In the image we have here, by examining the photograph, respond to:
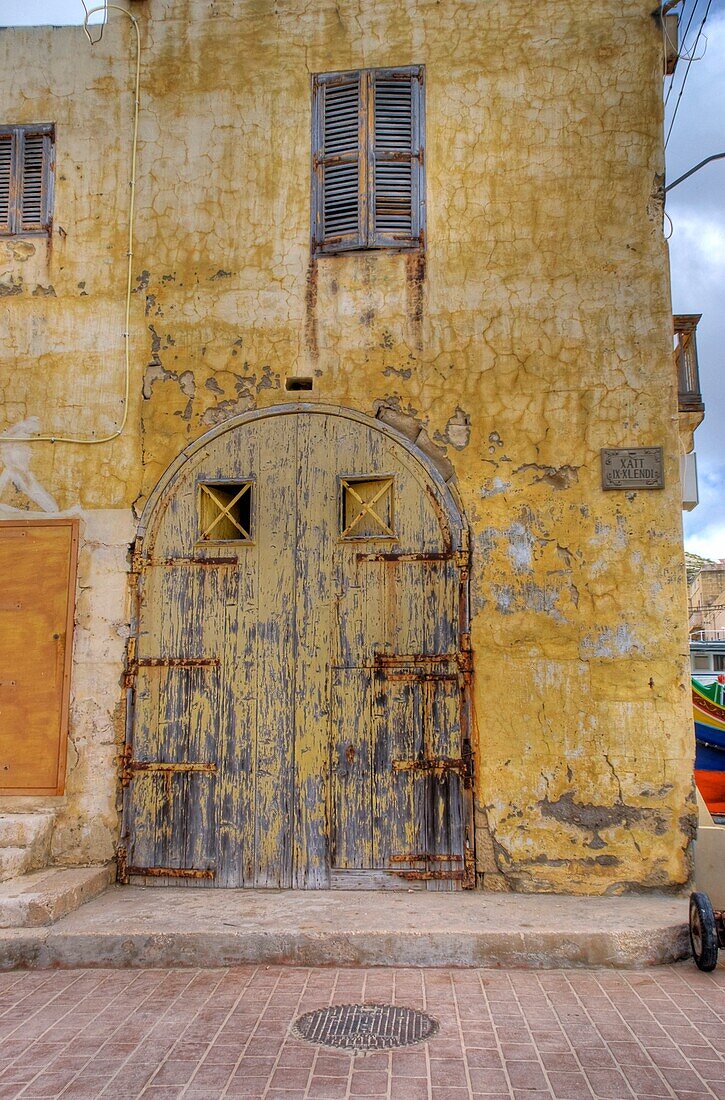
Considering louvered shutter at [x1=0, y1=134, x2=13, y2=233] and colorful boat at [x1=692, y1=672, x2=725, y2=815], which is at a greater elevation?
louvered shutter at [x1=0, y1=134, x2=13, y2=233]

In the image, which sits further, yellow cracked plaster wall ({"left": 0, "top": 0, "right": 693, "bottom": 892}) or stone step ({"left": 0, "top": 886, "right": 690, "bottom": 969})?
yellow cracked plaster wall ({"left": 0, "top": 0, "right": 693, "bottom": 892})

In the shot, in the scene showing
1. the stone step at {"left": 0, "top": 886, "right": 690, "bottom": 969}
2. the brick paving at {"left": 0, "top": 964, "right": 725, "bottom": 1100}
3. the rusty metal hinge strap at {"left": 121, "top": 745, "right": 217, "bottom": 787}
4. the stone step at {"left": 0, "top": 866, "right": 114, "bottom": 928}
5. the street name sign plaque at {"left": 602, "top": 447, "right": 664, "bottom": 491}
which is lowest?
the brick paving at {"left": 0, "top": 964, "right": 725, "bottom": 1100}

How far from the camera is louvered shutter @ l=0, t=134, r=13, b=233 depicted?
7598mm

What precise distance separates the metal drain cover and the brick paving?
8cm

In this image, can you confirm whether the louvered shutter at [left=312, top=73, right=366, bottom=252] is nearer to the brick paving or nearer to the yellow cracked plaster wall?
the yellow cracked plaster wall

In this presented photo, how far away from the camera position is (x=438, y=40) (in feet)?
23.9

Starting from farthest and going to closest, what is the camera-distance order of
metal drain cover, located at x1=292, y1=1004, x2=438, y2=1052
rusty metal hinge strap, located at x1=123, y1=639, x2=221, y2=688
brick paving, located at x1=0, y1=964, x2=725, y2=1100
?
rusty metal hinge strap, located at x1=123, y1=639, x2=221, y2=688
metal drain cover, located at x1=292, y1=1004, x2=438, y2=1052
brick paving, located at x1=0, y1=964, x2=725, y2=1100

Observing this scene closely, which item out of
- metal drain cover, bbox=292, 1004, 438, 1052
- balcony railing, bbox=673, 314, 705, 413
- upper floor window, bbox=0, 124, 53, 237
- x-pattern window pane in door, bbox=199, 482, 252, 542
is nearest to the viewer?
metal drain cover, bbox=292, 1004, 438, 1052

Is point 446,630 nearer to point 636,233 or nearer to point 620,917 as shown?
point 620,917

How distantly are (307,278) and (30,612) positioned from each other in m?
3.40

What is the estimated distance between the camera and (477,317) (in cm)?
704

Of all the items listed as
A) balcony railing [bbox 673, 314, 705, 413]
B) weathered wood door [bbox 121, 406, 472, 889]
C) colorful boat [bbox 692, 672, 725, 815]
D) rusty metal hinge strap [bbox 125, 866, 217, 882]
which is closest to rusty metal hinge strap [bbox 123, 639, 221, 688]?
weathered wood door [bbox 121, 406, 472, 889]

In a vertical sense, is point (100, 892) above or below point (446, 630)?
below

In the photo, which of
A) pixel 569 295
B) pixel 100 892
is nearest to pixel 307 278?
pixel 569 295
